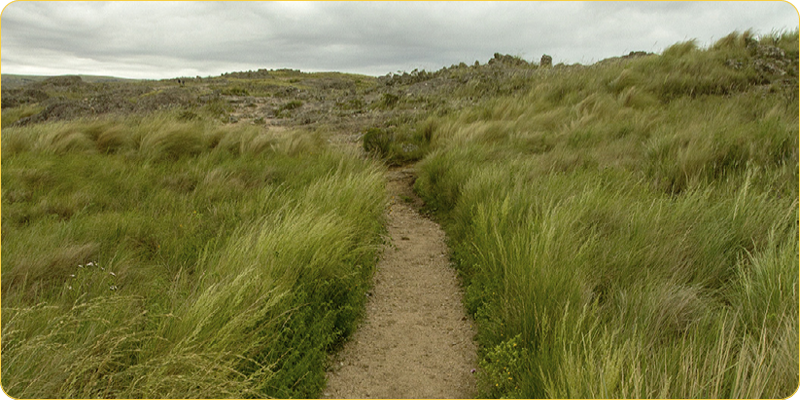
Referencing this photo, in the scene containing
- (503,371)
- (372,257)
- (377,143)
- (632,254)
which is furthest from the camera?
(377,143)

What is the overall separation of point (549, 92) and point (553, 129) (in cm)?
414

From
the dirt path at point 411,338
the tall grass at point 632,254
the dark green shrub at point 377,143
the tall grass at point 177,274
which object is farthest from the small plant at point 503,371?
the dark green shrub at point 377,143

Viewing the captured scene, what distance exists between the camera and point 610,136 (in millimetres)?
8195

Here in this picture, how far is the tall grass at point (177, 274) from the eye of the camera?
2.31 m

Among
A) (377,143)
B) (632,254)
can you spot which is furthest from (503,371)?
(377,143)

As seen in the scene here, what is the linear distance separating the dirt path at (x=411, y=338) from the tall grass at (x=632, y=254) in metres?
0.24

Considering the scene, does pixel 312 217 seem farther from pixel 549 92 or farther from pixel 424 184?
pixel 549 92

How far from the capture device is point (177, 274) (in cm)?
324

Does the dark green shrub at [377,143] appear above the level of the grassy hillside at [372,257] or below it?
above

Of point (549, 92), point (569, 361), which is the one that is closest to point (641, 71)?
point (549, 92)

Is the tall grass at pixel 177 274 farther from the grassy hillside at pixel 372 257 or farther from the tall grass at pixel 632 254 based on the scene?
the tall grass at pixel 632 254

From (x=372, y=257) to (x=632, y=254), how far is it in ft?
8.36

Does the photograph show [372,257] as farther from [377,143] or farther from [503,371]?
[377,143]

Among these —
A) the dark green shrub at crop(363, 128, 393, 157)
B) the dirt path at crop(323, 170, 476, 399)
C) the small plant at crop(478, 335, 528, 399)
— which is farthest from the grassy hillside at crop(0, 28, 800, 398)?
the dark green shrub at crop(363, 128, 393, 157)
